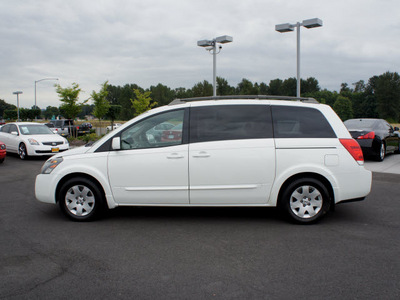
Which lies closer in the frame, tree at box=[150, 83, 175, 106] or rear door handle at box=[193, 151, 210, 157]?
→ rear door handle at box=[193, 151, 210, 157]

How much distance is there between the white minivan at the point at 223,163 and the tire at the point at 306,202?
0.05 ft

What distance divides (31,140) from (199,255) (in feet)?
42.6

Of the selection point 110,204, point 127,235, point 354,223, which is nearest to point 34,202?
point 110,204

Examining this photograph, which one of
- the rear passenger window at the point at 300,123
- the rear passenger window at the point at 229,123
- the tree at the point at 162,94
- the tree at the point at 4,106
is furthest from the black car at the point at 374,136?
the tree at the point at 4,106

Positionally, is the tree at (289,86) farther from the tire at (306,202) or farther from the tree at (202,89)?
the tire at (306,202)

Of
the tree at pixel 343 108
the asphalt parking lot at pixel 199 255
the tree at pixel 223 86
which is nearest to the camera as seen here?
the asphalt parking lot at pixel 199 255

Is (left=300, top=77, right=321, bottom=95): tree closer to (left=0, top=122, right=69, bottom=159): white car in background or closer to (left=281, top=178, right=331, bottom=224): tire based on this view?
(left=0, top=122, right=69, bottom=159): white car in background

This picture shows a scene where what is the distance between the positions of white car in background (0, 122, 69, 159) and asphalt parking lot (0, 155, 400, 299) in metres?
9.05

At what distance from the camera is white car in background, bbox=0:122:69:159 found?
15227 mm

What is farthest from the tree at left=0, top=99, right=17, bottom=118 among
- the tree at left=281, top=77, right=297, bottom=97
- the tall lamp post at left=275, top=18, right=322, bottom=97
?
the tall lamp post at left=275, top=18, right=322, bottom=97

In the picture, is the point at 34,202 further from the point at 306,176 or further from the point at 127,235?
the point at 306,176

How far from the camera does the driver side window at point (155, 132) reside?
18.6 ft

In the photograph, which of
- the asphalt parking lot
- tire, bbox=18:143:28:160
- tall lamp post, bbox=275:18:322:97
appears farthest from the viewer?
tall lamp post, bbox=275:18:322:97

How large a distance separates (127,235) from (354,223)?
132 inches
